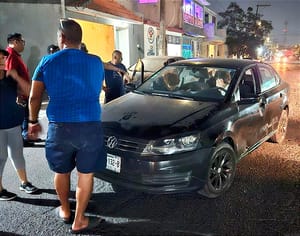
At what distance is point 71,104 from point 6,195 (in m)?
1.70

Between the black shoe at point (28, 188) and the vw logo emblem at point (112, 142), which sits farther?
the black shoe at point (28, 188)

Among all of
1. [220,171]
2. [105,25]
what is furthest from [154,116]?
[105,25]

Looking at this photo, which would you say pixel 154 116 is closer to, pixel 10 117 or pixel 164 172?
pixel 164 172

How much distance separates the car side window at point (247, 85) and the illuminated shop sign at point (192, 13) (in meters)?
23.0

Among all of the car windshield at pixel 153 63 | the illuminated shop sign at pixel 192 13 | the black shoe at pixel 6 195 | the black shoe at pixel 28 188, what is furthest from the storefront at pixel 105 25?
the illuminated shop sign at pixel 192 13

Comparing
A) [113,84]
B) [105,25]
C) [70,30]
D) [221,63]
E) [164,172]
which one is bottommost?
[164,172]

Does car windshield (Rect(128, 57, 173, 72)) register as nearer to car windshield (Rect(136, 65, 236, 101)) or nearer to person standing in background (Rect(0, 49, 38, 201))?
car windshield (Rect(136, 65, 236, 101))

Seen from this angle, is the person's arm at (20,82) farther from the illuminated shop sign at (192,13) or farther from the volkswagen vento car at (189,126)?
the illuminated shop sign at (192,13)

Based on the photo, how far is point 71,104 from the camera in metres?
2.93

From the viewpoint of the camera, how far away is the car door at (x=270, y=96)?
5152 millimetres

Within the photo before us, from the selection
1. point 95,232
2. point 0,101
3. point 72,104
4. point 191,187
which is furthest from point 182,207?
point 0,101

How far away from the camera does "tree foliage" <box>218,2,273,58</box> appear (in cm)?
4634

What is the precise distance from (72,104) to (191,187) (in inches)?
59.8

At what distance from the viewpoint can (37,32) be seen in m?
10.9
